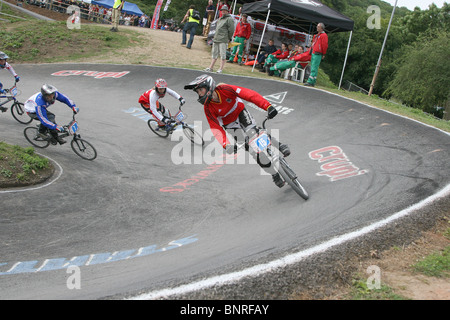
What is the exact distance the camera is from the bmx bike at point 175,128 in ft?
38.0

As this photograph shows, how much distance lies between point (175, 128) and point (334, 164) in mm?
5315

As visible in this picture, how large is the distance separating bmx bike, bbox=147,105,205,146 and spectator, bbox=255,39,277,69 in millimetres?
9911

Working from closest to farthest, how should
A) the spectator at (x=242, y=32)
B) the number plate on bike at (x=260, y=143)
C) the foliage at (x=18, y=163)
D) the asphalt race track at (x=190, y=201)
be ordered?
1. the asphalt race track at (x=190, y=201)
2. the number plate on bike at (x=260, y=143)
3. the foliage at (x=18, y=163)
4. the spectator at (x=242, y=32)

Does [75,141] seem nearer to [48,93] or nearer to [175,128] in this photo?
[48,93]

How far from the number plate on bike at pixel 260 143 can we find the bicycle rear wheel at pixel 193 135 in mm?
5139

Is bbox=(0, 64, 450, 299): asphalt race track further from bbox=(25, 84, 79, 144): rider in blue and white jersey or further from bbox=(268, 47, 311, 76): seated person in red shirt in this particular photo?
bbox=(268, 47, 311, 76): seated person in red shirt

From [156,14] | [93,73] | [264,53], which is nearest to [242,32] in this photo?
[264,53]

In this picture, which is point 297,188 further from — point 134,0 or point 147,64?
point 134,0

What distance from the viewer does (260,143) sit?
701 cm

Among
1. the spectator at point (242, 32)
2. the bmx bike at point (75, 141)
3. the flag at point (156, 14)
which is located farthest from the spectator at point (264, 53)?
the flag at point (156, 14)

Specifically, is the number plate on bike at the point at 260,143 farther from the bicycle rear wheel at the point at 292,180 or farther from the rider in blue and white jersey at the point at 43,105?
the rider in blue and white jersey at the point at 43,105
